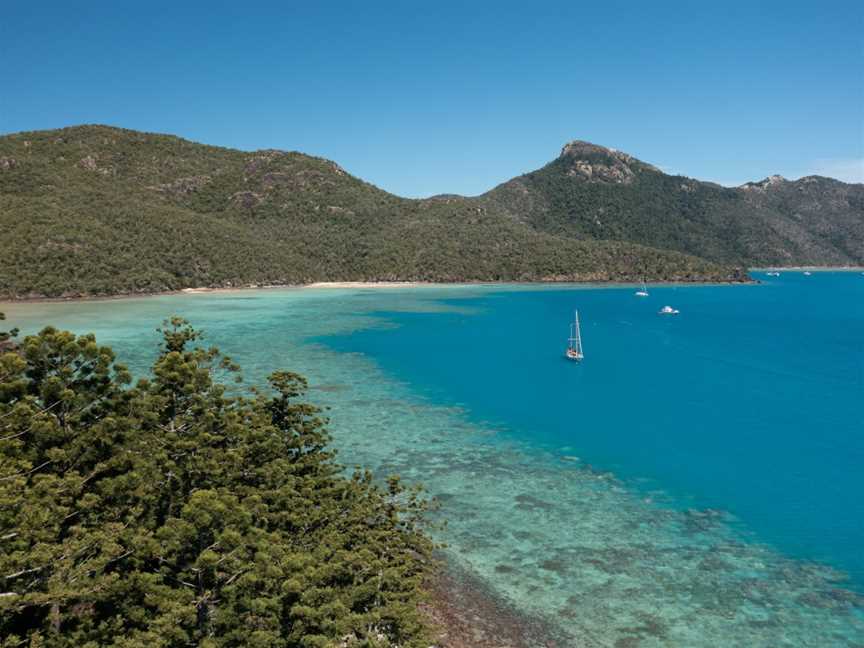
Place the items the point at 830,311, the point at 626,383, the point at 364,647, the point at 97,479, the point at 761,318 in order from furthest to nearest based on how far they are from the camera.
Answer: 1. the point at 830,311
2. the point at 761,318
3. the point at 626,383
4. the point at 97,479
5. the point at 364,647

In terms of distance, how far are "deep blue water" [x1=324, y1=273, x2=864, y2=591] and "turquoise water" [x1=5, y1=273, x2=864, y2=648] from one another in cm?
24

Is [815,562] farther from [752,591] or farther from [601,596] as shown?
[601,596]

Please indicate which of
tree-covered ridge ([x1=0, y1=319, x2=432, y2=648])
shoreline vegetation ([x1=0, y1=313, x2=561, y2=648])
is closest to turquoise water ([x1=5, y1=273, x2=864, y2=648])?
shoreline vegetation ([x1=0, y1=313, x2=561, y2=648])

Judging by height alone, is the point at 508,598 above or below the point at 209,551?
below

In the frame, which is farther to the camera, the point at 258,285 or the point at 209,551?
the point at 258,285

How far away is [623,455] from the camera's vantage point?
4072cm

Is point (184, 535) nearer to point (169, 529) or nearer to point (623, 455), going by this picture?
point (169, 529)

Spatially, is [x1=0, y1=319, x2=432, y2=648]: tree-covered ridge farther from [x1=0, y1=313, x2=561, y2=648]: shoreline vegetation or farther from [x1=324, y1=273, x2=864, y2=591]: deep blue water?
[x1=324, y1=273, x2=864, y2=591]: deep blue water

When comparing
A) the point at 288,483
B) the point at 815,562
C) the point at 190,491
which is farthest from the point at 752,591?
the point at 190,491

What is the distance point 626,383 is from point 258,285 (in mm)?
157813

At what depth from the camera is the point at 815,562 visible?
25.6m

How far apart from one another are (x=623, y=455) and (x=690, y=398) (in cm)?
2425

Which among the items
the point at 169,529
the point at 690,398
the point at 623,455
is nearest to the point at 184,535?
the point at 169,529

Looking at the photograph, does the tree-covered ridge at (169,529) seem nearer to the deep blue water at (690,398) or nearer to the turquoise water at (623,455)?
the turquoise water at (623,455)
